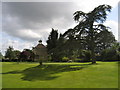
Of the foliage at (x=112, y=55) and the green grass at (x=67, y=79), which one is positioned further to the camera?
the foliage at (x=112, y=55)

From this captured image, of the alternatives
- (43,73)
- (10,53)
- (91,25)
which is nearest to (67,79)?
(43,73)

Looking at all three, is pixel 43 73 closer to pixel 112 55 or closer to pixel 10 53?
pixel 112 55

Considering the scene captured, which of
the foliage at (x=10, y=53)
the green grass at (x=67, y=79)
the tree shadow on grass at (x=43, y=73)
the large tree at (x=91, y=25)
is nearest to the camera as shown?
the green grass at (x=67, y=79)

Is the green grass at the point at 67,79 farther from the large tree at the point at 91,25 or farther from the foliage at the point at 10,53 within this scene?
the foliage at the point at 10,53

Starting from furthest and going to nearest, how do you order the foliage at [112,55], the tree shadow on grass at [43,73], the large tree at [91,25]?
the foliage at [112,55]
the large tree at [91,25]
the tree shadow on grass at [43,73]

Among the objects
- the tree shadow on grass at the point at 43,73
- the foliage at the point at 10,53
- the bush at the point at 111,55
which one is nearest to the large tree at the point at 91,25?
the tree shadow on grass at the point at 43,73

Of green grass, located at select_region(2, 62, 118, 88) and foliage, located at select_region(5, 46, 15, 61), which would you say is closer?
green grass, located at select_region(2, 62, 118, 88)

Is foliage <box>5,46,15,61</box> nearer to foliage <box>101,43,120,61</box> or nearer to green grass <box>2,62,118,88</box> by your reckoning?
foliage <box>101,43,120,61</box>

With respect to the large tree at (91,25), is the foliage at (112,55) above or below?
below

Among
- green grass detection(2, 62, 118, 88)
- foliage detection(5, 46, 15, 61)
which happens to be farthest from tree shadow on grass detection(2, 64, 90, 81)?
foliage detection(5, 46, 15, 61)

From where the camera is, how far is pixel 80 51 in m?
23.1

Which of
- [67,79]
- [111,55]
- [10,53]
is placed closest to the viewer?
[67,79]

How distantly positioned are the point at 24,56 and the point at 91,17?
125 ft

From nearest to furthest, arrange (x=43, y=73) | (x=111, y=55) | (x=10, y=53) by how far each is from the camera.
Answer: (x=43, y=73)
(x=111, y=55)
(x=10, y=53)
